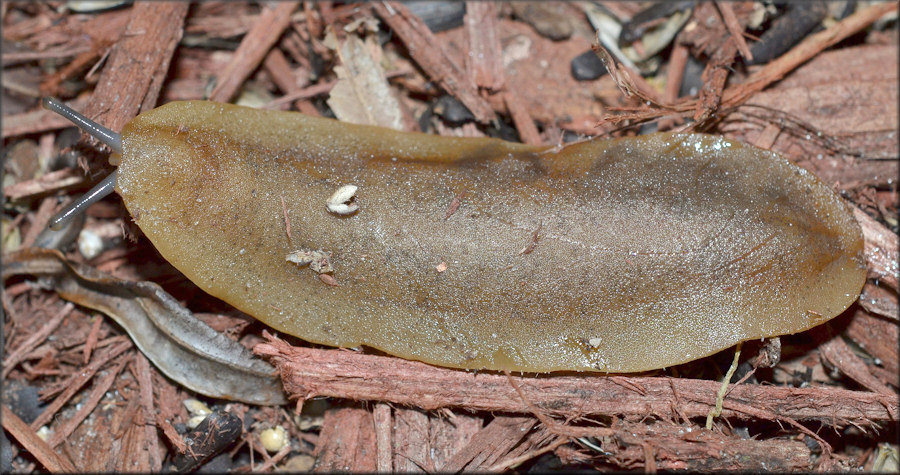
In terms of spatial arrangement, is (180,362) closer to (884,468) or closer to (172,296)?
(172,296)

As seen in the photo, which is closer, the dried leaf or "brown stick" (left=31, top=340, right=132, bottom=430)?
the dried leaf

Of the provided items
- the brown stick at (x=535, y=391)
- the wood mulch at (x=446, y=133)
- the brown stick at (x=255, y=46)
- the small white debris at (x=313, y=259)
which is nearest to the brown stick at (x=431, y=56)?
the wood mulch at (x=446, y=133)

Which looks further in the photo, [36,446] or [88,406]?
[88,406]

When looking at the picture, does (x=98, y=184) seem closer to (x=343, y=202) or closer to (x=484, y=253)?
(x=343, y=202)

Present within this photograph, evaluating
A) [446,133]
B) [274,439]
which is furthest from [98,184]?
[446,133]

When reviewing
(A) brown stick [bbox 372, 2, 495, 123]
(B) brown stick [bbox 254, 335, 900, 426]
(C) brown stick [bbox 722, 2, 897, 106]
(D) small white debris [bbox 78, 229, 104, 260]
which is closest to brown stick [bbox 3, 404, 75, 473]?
(D) small white debris [bbox 78, 229, 104, 260]

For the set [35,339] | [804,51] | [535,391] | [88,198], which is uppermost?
[804,51]

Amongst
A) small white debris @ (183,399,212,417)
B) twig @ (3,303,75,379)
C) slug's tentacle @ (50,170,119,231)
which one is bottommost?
small white debris @ (183,399,212,417)

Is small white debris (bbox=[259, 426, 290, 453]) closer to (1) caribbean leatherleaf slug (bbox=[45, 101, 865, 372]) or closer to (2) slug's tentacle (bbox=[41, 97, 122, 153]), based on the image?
(1) caribbean leatherleaf slug (bbox=[45, 101, 865, 372])
